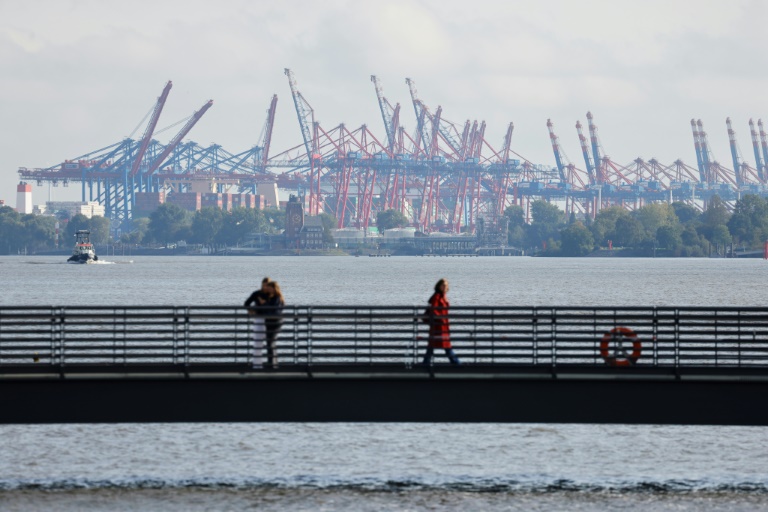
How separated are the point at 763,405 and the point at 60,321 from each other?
32.9 feet

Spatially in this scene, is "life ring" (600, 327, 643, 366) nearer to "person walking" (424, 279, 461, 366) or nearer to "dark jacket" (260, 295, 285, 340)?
"person walking" (424, 279, 461, 366)

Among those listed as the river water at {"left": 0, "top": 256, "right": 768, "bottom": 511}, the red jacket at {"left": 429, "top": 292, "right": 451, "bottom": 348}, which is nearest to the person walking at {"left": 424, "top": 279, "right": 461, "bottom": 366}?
the red jacket at {"left": 429, "top": 292, "right": 451, "bottom": 348}

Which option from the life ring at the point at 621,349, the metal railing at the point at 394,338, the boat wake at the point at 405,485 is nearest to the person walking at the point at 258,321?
the metal railing at the point at 394,338

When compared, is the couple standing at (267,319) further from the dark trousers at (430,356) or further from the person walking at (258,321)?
the dark trousers at (430,356)

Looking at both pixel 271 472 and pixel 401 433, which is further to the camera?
pixel 401 433

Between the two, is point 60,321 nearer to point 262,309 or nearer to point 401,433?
point 262,309

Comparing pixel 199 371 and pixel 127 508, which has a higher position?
pixel 199 371

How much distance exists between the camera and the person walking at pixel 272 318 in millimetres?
21688

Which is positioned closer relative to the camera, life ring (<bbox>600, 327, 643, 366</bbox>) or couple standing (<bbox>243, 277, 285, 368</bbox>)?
couple standing (<bbox>243, 277, 285, 368</bbox>)

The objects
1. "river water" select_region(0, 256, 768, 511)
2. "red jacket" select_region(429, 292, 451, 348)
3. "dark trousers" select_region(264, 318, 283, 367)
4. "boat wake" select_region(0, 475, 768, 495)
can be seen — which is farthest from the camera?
"boat wake" select_region(0, 475, 768, 495)

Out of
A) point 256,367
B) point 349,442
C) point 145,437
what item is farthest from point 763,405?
point 145,437

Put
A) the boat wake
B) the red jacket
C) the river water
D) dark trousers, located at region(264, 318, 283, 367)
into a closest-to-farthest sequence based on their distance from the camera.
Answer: dark trousers, located at region(264, 318, 283, 367)
the red jacket
the river water
the boat wake

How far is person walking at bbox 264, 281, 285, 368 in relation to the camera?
2169 centimetres

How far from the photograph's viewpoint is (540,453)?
28.3 m
